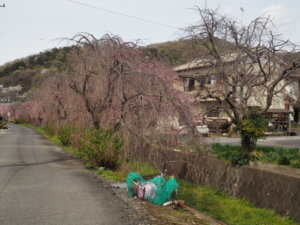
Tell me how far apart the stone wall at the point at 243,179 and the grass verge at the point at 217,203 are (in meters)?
0.24

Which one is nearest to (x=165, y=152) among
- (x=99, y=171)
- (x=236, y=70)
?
(x=99, y=171)

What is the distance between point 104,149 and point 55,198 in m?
3.46

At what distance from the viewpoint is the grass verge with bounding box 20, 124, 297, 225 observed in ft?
25.3

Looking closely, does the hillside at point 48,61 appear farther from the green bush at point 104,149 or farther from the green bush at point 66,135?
the green bush at point 104,149

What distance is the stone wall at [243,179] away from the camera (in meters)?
7.66

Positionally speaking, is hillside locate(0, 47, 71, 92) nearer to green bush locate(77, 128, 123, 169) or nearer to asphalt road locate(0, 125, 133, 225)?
green bush locate(77, 128, 123, 169)

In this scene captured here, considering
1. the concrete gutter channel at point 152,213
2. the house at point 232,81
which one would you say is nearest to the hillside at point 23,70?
the house at point 232,81

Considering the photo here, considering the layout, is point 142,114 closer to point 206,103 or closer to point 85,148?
point 85,148

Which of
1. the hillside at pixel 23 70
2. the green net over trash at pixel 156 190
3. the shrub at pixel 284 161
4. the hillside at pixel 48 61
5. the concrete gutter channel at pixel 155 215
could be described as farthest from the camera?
the hillside at pixel 23 70

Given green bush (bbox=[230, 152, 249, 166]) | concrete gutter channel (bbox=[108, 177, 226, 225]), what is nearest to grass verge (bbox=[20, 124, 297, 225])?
green bush (bbox=[230, 152, 249, 166])

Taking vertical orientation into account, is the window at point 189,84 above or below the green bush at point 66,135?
above

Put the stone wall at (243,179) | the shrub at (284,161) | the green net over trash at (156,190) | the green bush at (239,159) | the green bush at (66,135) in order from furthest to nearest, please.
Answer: the green bush at (66,135), the green bush at (239,159), the shrub at (284,161), the stone wall at (243,179), the green net over trash at (156,190)

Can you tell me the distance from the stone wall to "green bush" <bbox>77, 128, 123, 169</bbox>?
1.01 metres

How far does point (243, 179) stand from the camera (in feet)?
30.4
